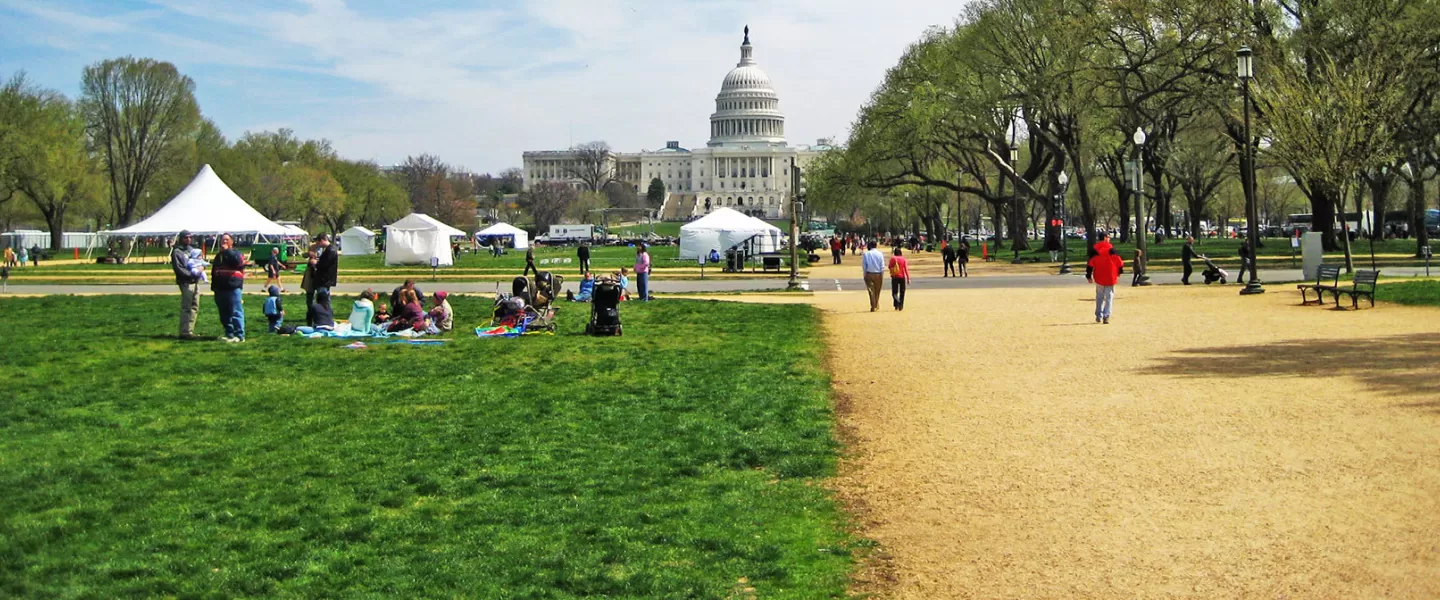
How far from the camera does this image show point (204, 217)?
57375 millimetres

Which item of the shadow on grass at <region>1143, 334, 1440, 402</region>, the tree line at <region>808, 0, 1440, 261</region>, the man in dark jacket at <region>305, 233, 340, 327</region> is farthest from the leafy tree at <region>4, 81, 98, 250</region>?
the shadow on grass at <region>1143, 334, 1440, 402</region>

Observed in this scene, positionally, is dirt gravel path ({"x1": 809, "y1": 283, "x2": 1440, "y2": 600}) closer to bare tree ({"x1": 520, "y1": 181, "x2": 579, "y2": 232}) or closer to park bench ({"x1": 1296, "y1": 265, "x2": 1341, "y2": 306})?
park bench ({"x1": 1296, "y1": 265, "x2": 1341, "y2": 306})

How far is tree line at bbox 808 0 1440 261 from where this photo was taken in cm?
3769

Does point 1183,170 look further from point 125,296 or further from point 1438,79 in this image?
point 125,296

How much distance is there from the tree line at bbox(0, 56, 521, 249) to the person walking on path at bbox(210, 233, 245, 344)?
186 feet

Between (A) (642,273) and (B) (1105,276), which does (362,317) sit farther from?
(B) (1105,276)

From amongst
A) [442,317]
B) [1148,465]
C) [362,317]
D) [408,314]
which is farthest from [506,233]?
[1148,465]

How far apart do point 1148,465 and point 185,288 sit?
14489mm

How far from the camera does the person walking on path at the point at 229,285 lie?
727 inches

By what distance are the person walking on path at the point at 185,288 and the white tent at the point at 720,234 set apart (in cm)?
4004

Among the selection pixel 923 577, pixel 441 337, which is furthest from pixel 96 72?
pixel 923 577

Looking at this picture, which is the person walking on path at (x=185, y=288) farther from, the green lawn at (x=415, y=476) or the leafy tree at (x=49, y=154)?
the leafy tree at (x=49, y=154)

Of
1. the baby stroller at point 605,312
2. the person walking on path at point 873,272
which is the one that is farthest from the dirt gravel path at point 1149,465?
the person walking on path at point 873,272

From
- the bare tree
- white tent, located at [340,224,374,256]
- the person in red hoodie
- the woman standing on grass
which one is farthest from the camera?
the bare tree
